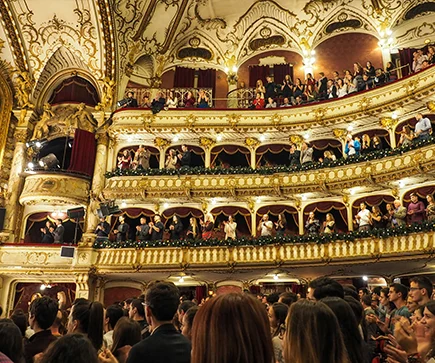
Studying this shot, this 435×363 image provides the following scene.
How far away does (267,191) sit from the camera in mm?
17359

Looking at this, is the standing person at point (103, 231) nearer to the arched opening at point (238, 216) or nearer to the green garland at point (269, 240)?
the green garland at point (269, 240)

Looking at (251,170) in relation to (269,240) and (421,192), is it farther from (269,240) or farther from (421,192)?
(421,192)

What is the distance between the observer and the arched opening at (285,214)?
1842cm

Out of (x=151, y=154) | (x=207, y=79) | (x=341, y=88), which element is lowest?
(x=151, y=154)

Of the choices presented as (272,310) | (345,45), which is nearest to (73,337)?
(272,310)

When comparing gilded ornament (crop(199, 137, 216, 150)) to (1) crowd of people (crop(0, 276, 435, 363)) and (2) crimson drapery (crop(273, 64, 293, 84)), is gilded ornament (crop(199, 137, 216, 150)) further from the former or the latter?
(1) crowd of people (crop(0, 276, 435, 363))

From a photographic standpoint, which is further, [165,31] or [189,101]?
[165,31]

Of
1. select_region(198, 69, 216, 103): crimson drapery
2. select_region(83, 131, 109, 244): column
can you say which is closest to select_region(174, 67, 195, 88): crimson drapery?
select_region(198, 69, 216, 103): crimson drapery

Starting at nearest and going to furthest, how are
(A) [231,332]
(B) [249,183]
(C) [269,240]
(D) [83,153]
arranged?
(A) [231,332], (C) [269,240], (B) [249,183], (D) [83,153]

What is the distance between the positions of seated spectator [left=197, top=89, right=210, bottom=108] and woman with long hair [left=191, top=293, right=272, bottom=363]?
1778 centimetres

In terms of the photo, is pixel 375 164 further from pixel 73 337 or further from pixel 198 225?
pixel 73 337

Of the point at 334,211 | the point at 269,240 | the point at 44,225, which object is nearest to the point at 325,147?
the point at 334,211

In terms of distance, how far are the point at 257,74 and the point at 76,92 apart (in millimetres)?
8756

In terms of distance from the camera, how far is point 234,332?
1620 mm
